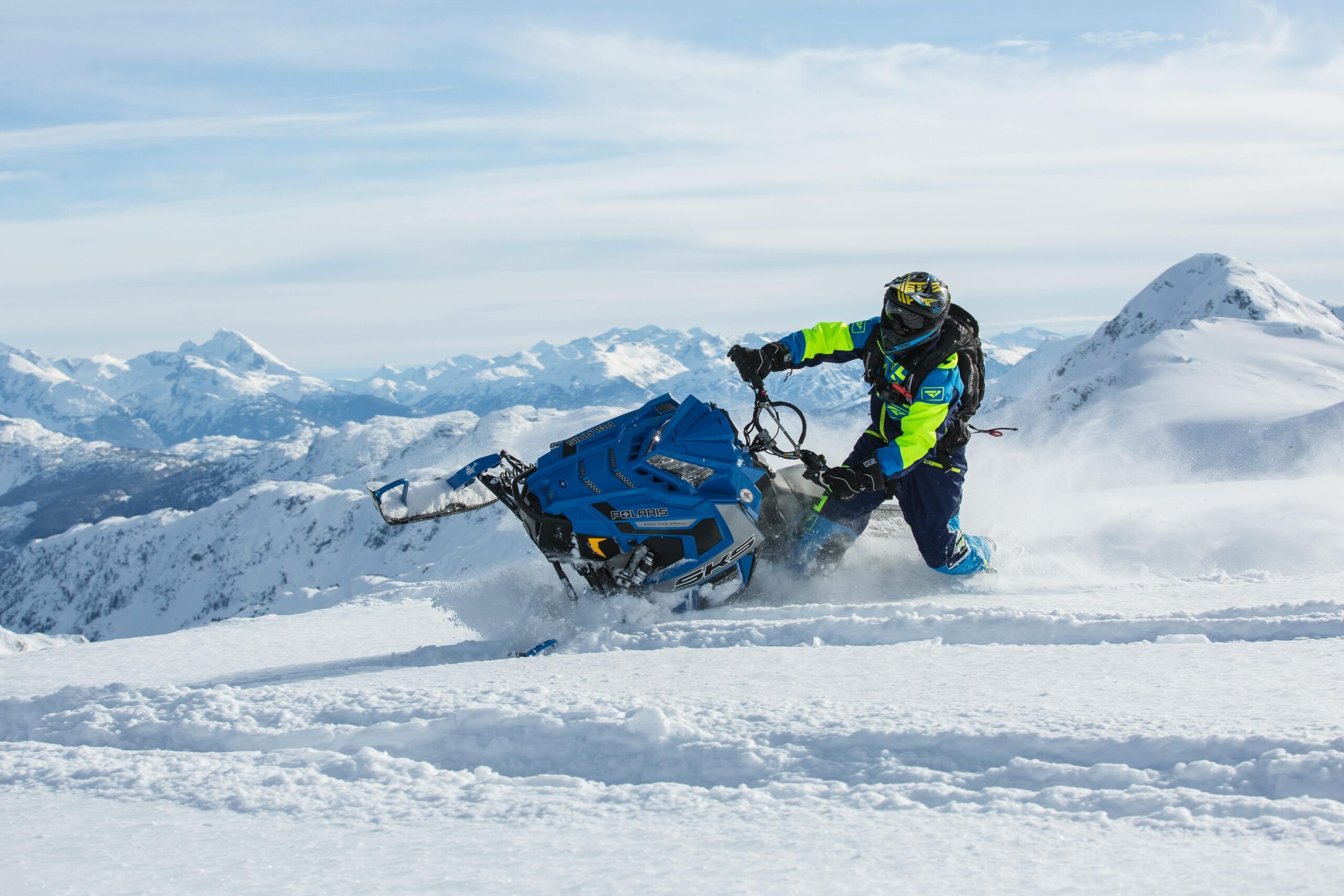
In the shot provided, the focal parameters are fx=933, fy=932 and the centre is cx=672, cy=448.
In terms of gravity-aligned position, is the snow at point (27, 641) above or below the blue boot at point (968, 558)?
below

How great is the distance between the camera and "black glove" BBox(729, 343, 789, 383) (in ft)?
21.3

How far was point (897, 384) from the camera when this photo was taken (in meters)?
6.27

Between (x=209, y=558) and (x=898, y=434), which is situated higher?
(x=898, y=434)

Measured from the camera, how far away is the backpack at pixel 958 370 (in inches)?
240

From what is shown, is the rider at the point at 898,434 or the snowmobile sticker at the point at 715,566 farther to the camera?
the snowmobile sticker at the point at 715,566

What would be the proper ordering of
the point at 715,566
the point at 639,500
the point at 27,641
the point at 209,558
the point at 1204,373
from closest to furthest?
the point at 639,500 → the point at 715,566 → the point at 27,641 → the point at 1204,373 → the point at 209,558

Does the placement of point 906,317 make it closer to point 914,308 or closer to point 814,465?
point 914,308

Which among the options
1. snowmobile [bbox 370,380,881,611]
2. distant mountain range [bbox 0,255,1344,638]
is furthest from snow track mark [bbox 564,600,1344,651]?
distant mountain range [bbox 0,255,1344,638]

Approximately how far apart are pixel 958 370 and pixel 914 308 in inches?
24.4

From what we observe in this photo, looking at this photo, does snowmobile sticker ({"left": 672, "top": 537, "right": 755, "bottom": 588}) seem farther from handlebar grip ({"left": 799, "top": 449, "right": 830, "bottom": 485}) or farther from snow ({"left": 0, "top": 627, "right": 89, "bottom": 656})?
snow ({"left": 0, "top": 627, "right": 89, "bottom": 656})

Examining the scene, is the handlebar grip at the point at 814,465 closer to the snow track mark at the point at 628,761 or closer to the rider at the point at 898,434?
the rider at the point at 898,434

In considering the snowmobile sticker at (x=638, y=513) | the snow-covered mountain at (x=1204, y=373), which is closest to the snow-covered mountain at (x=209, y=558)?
the snow-covered mountain at (x=1204, y=373)

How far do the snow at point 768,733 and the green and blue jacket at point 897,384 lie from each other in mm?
953

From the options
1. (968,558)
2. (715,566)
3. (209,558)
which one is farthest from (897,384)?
(209,558)
